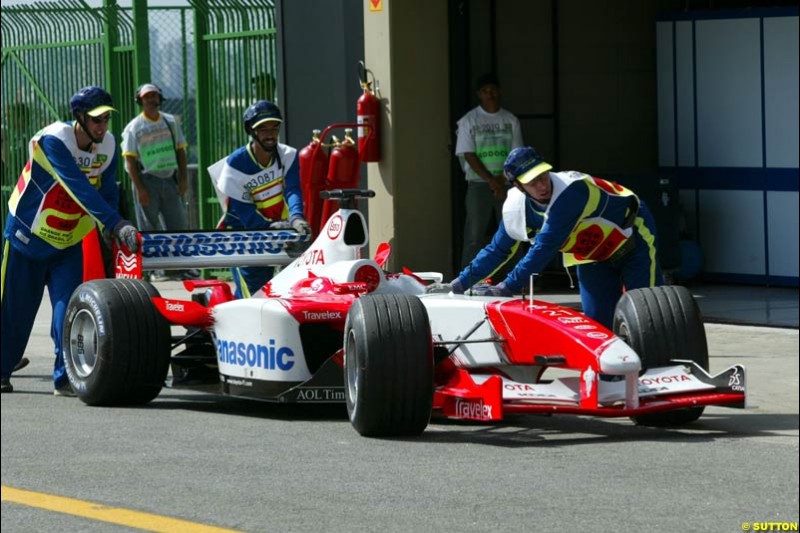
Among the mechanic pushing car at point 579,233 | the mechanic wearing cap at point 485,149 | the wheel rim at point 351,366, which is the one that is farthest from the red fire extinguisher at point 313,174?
the wheel rim at point 351,366

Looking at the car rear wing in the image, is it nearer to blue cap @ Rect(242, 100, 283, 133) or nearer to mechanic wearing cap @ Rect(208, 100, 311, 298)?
mechanic wearing cap @ Rect(208, 100, 311, 298)

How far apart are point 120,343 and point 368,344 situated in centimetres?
186

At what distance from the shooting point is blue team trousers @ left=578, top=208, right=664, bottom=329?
1036 cm

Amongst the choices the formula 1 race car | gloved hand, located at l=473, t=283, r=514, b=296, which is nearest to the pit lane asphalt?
the formula 1 race car

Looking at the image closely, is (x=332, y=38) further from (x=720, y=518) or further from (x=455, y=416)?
(x=720, y=518)

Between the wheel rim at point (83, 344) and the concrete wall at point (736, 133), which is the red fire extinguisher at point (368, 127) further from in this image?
the wheel rim at point (83, 344)

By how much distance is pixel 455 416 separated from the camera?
9.05 m

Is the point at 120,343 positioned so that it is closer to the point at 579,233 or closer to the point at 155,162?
the point at 579,233

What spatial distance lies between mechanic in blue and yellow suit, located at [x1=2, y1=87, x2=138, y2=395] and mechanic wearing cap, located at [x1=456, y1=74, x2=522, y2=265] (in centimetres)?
443

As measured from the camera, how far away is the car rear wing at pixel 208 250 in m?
11.0

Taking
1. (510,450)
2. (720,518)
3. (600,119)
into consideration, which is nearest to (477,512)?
(720,518)

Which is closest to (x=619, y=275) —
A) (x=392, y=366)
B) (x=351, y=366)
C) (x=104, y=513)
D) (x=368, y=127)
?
(x=351, y=366)

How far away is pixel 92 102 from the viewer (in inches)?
436

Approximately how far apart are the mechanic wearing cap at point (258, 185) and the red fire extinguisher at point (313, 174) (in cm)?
314
